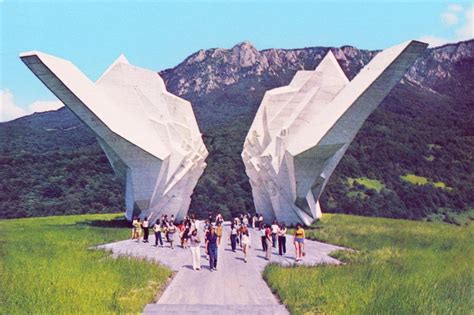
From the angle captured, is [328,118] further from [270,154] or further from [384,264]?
[384,264]

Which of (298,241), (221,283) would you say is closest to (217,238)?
(298,241)

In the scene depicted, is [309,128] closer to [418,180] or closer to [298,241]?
[298,241]

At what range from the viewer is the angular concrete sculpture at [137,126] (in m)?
22.6

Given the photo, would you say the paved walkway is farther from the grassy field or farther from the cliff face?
the cliff face

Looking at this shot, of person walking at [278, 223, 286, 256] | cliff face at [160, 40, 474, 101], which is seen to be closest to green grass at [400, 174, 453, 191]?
cliff face at [160, 40, 474, 101]

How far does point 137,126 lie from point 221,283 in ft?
52.3

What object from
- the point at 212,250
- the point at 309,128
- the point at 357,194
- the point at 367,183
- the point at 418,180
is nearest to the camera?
the point at 212,250

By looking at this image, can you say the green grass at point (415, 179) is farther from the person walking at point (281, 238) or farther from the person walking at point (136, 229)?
the person walking at point (281, 238)

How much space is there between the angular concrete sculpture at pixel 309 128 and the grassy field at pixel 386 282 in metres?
6.65

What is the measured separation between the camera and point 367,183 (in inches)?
2243

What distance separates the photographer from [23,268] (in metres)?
11.8

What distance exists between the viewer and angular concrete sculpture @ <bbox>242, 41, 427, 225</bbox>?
71.1 feet

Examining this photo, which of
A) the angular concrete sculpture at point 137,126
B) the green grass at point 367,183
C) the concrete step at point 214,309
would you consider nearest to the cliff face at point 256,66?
the green grass at point 367,183

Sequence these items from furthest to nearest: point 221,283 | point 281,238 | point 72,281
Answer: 1. point 281,238
2. point 221,283
3. point 72,281
